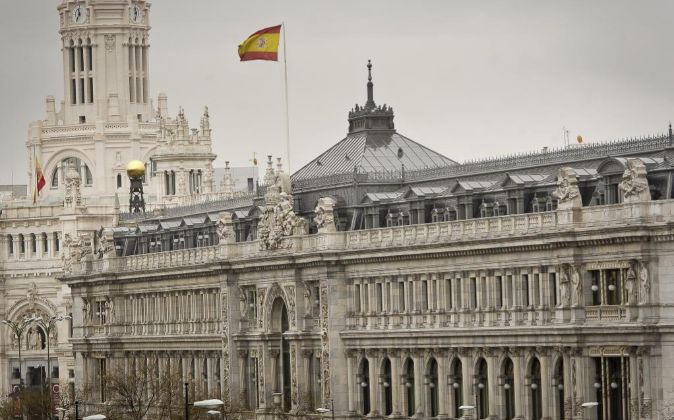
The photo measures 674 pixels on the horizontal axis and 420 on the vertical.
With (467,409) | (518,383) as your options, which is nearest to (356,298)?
(467,409)

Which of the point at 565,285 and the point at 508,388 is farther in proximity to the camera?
the point at 508,388

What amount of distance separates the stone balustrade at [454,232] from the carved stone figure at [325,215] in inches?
17.3

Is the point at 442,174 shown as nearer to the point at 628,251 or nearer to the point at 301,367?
the point at 301,367

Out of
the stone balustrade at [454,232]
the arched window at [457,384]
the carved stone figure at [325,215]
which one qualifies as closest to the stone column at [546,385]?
the stone balustrade at [454,232]

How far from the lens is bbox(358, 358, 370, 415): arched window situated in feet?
559

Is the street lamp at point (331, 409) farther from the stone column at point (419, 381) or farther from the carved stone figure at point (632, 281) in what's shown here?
the carved stone figure at point (632, 281)

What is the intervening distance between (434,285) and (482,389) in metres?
8.00

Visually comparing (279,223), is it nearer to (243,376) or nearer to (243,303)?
(243,303)

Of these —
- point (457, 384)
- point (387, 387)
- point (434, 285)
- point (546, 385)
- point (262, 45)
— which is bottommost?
point (387, 387)

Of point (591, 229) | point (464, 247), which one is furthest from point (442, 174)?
point (591, 229)

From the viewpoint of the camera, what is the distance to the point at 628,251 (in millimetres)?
140875

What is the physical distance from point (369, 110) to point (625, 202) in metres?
44.8

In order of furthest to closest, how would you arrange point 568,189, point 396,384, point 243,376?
point 243,376
point 396,384
point 568,189

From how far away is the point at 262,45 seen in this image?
622 ft
